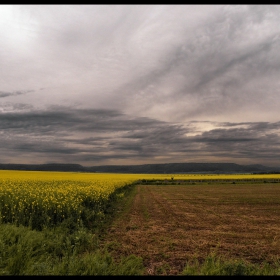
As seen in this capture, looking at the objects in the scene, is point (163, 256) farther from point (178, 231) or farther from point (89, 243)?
point (178, 231)

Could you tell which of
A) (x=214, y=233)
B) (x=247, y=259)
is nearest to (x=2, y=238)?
(x=247, y=259)

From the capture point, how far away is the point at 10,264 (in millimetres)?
5832

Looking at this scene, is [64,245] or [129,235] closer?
[64,245]

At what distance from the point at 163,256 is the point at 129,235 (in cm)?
312

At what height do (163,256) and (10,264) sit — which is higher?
(10,264)

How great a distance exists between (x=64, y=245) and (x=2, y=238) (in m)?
1.95

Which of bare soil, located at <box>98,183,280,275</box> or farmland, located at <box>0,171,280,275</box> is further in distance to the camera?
bare soil, located at <box>98,183,280,275</box>

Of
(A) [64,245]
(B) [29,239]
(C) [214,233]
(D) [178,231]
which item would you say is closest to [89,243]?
(A) [64,245]

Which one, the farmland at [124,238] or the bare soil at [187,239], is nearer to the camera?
the farmland at [124,238]

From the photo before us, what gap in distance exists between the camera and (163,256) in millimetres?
8258
